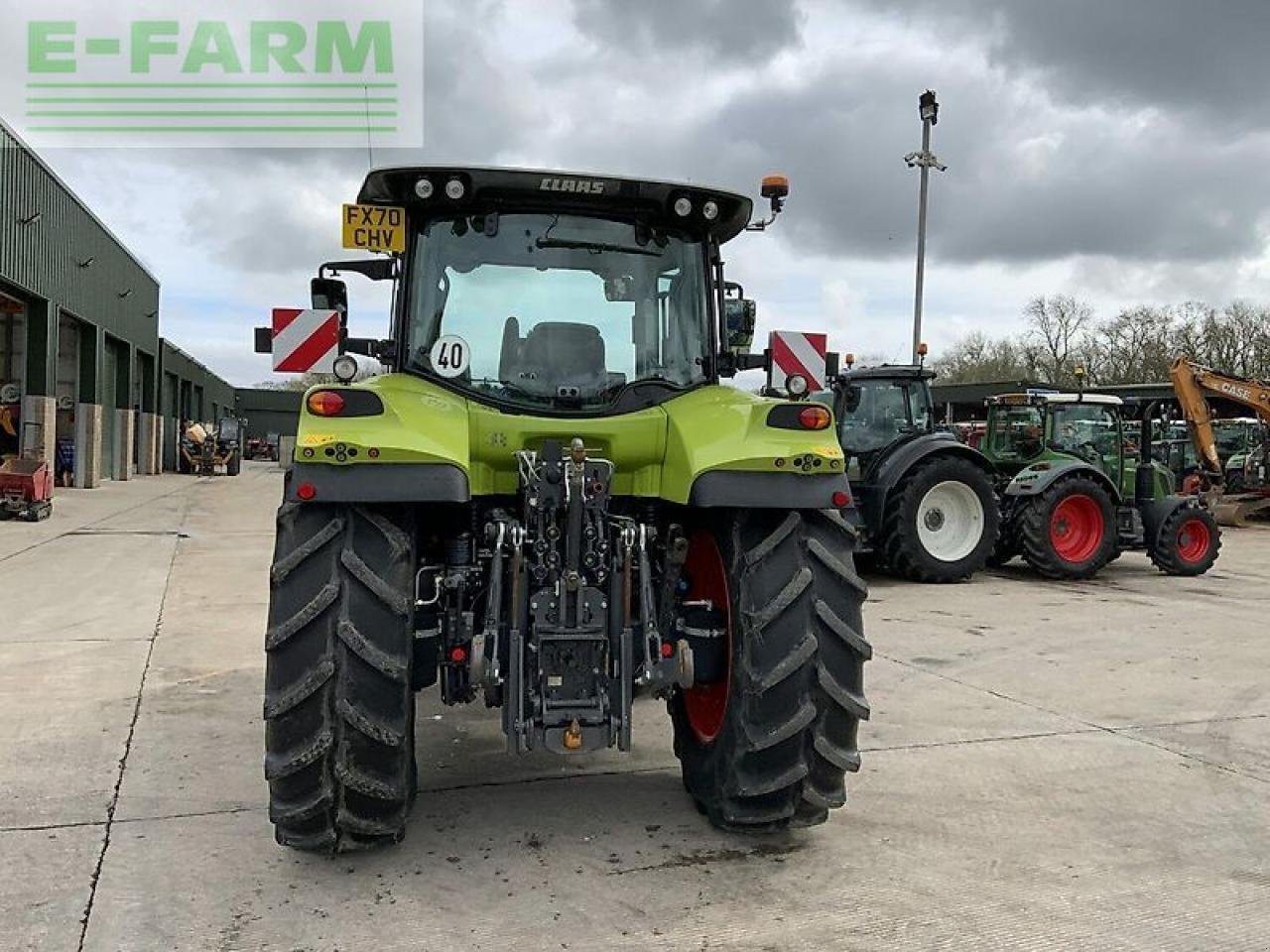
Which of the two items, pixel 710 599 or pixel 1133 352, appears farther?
pixel 1133 352

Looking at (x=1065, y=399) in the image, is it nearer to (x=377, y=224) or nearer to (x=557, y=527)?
(x=377, y=224)

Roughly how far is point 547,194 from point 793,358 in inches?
55.6

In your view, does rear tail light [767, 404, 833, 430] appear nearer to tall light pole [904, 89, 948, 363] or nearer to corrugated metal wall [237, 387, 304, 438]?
tall light pole [904, 89, 948, 363]

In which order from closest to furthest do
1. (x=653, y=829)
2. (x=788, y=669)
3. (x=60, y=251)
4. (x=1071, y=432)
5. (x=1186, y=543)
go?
(x=788, y=669) < (x=653, y=829) < (x=1186, y=543) < (x=1071, y=432) < (x=60, y=251)

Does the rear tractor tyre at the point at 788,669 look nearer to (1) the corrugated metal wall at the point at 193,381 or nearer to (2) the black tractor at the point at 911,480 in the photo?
(2) the black tractor at the point at 911,480

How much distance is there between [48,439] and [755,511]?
21051 mm

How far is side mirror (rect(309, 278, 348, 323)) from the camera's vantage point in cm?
462

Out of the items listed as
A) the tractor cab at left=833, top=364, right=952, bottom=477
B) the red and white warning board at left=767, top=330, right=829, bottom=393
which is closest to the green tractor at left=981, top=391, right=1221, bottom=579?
the tractor cab at left=833, top=364, right=952, bottom=477

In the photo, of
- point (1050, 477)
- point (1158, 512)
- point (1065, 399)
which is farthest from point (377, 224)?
point (1158, 512)

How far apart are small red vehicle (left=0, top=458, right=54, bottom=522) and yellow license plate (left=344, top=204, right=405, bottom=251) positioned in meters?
14.8

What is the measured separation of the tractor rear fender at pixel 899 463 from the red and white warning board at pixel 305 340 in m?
6.84

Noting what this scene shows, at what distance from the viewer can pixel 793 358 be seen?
4930mm

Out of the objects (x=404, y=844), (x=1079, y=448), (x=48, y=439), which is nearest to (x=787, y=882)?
(x=404, y=844)

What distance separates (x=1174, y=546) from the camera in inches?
493
